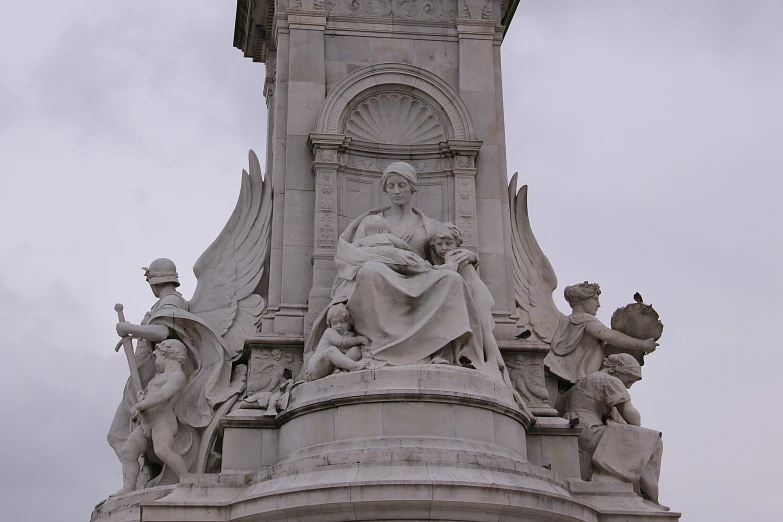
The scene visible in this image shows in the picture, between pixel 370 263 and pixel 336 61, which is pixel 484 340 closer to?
pixel 370 263

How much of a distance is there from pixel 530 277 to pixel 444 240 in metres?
2.67

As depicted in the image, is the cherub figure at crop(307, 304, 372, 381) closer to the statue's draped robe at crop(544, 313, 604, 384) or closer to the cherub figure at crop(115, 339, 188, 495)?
the cherub figure at crop(115, 339, 188, 495)

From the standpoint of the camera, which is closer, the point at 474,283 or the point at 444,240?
the point at 474,283

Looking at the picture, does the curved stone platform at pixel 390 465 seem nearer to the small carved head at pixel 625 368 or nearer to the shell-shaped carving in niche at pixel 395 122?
the small carved head at pixel 625 368

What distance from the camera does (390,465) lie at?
1442 cm

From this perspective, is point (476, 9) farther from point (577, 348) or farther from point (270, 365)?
point (270, 365)

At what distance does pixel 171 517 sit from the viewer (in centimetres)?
1507

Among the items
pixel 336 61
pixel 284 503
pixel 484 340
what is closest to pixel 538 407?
pixel 484 340

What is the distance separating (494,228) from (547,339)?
1887mm

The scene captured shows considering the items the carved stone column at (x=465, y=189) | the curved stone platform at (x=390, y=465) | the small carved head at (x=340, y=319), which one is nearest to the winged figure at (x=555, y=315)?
the carved stone column at (x=465, y=189)

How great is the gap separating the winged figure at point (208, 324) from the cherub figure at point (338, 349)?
1942 millimetres

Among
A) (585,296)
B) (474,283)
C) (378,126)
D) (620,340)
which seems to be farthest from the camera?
(378,126)

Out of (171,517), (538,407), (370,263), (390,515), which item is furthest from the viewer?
(538,407)

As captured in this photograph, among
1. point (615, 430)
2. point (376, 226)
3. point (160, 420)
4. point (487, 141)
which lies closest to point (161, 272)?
point (160, 420)
